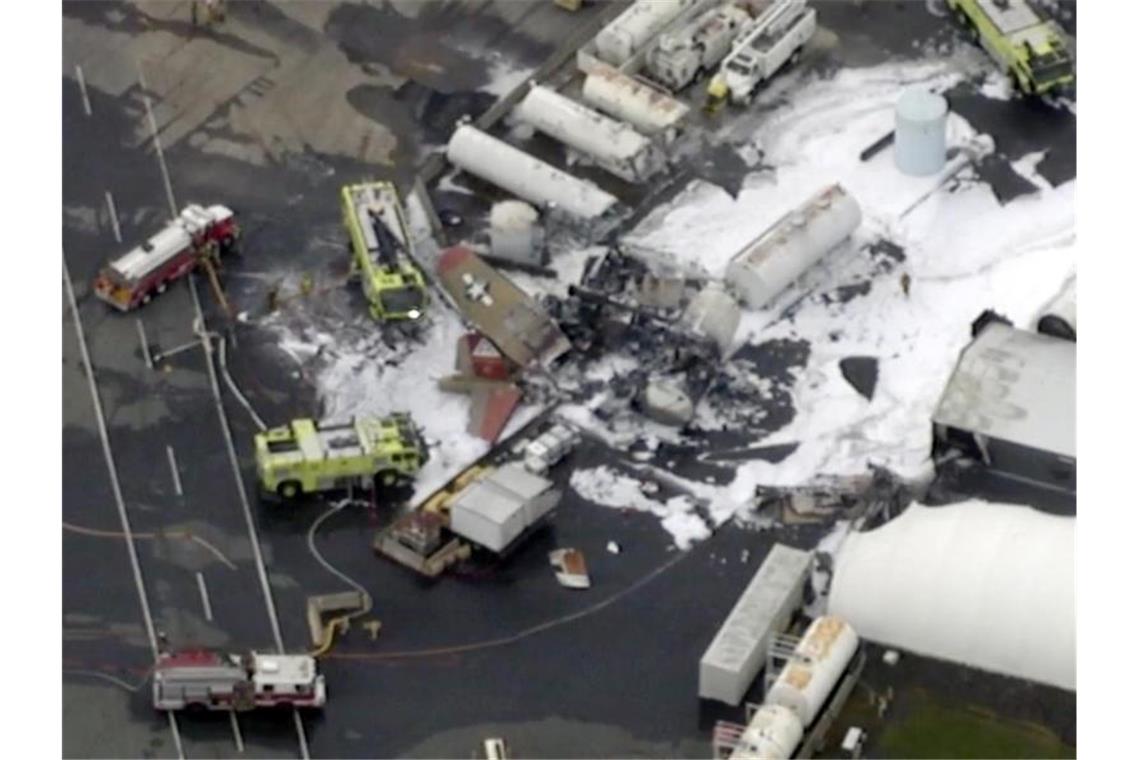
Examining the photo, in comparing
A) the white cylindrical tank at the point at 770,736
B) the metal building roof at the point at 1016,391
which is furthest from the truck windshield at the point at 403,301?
the white cylindrical tank at the point at 770,736

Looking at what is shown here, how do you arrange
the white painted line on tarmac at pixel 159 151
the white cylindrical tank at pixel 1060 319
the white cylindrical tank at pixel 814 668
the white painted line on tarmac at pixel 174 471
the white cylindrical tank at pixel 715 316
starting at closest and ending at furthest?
the white cylindrical tank at pixel 814 668
the white painted line on tarmac at pixel 174 471
the white cylindrical tank at pixel 1060 319
the white cylindrical tank at pixel 715 316
the white painted line on tarmac at pixel 159 151

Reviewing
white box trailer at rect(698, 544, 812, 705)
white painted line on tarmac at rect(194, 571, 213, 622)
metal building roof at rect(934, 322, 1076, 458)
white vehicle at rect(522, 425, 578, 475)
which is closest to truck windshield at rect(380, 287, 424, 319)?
white vehicle at rect(522, 425, 578, 475)

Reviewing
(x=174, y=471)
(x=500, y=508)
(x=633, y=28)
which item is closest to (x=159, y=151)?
(x=174, y=471)

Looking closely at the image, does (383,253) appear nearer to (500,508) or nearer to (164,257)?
Result: (164,257)

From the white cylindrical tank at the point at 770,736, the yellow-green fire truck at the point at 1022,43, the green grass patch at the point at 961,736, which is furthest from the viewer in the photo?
the yellow-green fire truck at the point at 1022,43

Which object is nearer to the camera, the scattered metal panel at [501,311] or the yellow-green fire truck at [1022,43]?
the scattered metal panel at [501,311]

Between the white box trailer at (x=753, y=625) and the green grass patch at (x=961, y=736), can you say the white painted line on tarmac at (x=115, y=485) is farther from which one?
the green grass patch at (x=961, y=736)

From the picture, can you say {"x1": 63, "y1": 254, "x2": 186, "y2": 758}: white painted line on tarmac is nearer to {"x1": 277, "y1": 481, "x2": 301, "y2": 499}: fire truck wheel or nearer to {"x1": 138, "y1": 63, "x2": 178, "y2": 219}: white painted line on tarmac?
{"x1": 138, "y1": 63, "x2": 178, "y2": 219}: white painted line on tarmac
